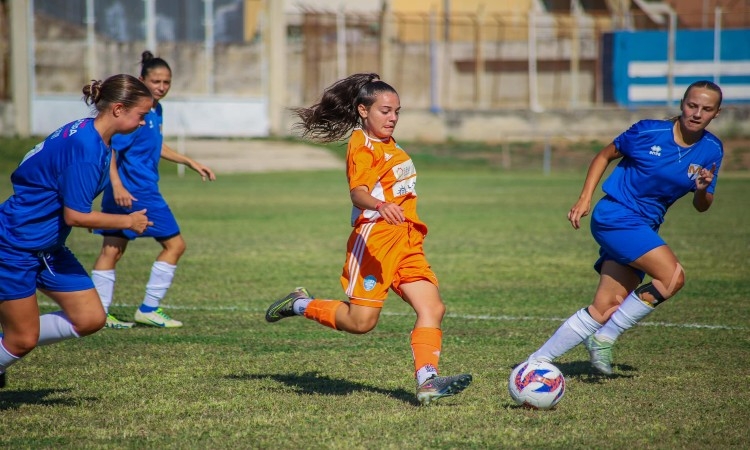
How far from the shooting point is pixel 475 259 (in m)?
11.6

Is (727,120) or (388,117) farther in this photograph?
(727,120)

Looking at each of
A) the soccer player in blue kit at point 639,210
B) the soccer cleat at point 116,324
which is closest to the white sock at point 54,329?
the soccer cleat at point 116,324

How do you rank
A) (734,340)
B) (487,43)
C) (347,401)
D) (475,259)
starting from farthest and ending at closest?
(487,43) → (475,259) → (734,340) → (347,401)

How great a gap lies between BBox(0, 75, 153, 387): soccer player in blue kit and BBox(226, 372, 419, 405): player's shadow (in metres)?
1.23

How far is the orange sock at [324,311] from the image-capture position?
5.48 meters

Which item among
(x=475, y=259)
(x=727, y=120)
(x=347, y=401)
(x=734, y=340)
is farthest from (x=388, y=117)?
(x=727, y=120)

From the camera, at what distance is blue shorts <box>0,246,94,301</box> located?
4762 millimetres

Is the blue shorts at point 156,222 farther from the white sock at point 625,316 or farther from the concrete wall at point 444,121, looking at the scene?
the concrete wall at point 444,121

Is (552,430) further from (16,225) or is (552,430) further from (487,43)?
(487,43)

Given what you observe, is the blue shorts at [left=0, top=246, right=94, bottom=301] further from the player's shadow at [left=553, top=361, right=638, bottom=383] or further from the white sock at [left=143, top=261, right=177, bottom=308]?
the player's shadow at [left=553, top=361, right=638, bottom=383]

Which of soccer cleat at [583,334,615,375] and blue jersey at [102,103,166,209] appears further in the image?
blue jersey at [102,103,166,209]

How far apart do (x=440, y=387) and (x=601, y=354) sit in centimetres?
143

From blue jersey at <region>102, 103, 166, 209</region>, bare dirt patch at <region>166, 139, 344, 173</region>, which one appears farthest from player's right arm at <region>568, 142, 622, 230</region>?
bare dirt patch at <region>166, 139, 344, 173</region>

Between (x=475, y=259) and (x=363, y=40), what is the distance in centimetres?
2344
